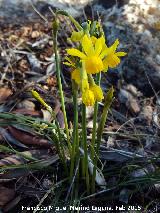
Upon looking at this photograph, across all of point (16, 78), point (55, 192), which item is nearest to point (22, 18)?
point (16, 78)

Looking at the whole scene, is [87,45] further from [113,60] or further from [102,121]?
[102,121]

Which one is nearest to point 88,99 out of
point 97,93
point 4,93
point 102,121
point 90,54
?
point 97,93

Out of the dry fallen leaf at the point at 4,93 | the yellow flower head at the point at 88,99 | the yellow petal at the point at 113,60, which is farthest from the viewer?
the dry fallen leaf at the point at 4,93

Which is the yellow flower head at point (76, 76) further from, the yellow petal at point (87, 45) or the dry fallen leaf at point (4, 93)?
the dry fallen leaf at point (4, 93)

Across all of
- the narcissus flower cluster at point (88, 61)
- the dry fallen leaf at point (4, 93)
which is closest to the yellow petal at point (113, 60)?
the narcissus flower cluster at point (88, 61)

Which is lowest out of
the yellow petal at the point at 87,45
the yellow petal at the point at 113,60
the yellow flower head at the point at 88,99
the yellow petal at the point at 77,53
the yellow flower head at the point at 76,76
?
the yellow flower head at the point at 88,99

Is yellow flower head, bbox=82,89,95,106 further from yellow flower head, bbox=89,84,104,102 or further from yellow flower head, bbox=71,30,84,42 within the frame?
yellow flower head, bbox=71,30,84,42

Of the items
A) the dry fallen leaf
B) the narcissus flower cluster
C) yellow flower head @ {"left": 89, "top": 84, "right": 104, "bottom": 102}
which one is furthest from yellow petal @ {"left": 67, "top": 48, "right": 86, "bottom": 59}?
the dry fallen leaf
